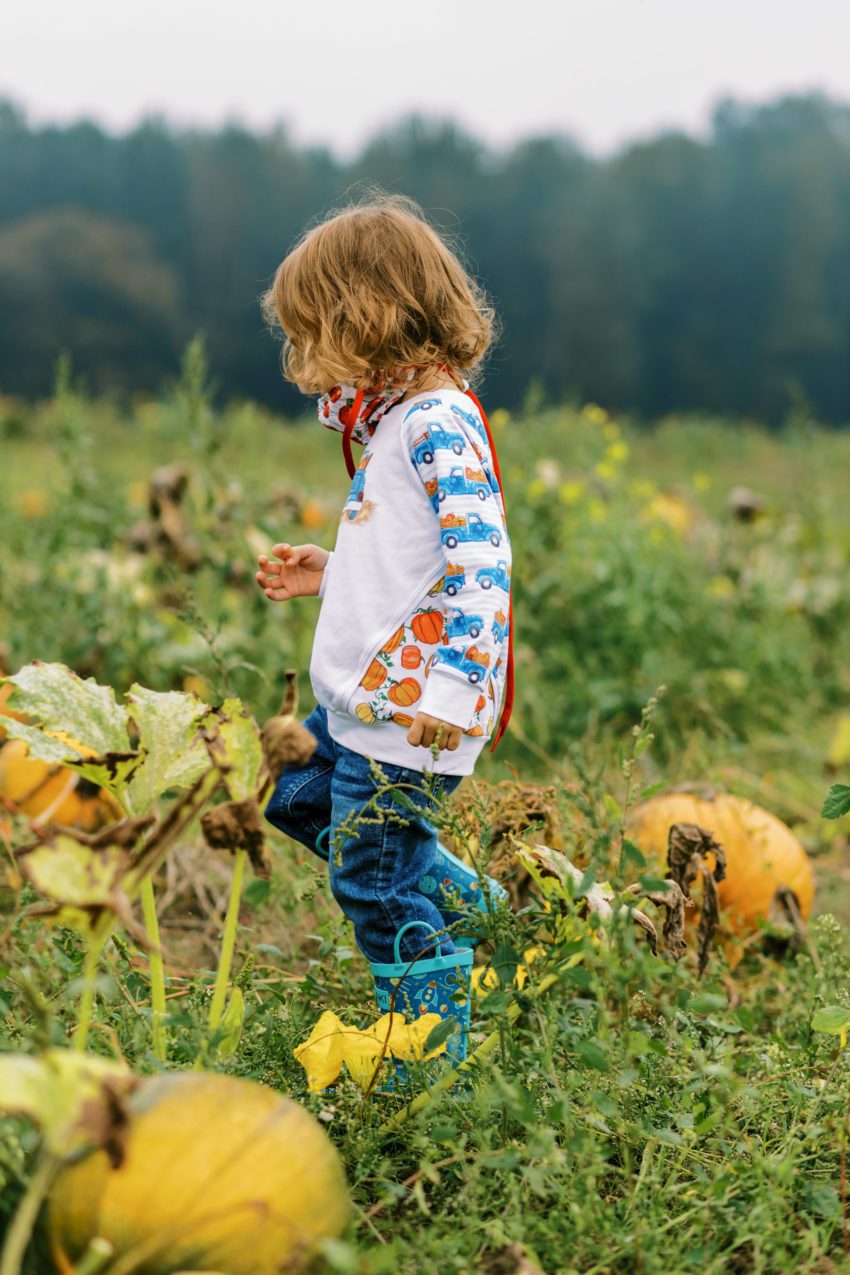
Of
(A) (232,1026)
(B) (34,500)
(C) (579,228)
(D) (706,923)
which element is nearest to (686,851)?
(D) (706,923)

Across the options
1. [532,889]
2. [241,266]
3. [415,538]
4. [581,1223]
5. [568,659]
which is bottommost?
[241,266]

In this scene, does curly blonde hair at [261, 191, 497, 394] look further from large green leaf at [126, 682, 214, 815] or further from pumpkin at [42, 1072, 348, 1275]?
pumpkin at [42, 1072, 348, 1275]

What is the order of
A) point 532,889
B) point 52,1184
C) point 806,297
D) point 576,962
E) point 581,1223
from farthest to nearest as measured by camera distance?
point 806,297 → point 532,889 → point 576,962 → point 581,1223 → point 52,1184

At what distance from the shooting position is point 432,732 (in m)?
1.52

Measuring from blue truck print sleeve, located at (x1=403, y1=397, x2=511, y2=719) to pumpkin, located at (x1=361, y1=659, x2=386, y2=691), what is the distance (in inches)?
3.8

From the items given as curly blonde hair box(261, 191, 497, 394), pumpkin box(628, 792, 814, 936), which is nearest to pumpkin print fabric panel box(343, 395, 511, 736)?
curly blonde hair box(261, 191, 497, 394)

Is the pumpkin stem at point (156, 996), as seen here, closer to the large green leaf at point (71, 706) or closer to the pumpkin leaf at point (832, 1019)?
the large green leaf at point (71, 706)

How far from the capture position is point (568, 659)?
Answer: 11.8 ft

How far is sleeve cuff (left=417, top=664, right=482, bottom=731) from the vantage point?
151 cm

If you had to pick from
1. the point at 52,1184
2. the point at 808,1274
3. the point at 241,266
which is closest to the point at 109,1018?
the point at 52,1184

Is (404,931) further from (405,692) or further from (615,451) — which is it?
(615,451)

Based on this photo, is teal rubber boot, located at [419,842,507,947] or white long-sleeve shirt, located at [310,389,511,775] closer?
white long-sleeve shirt, located at [310,389,511,775]

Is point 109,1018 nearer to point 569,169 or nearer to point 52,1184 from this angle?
point 52,1184

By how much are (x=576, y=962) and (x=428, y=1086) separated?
0.24 metres
